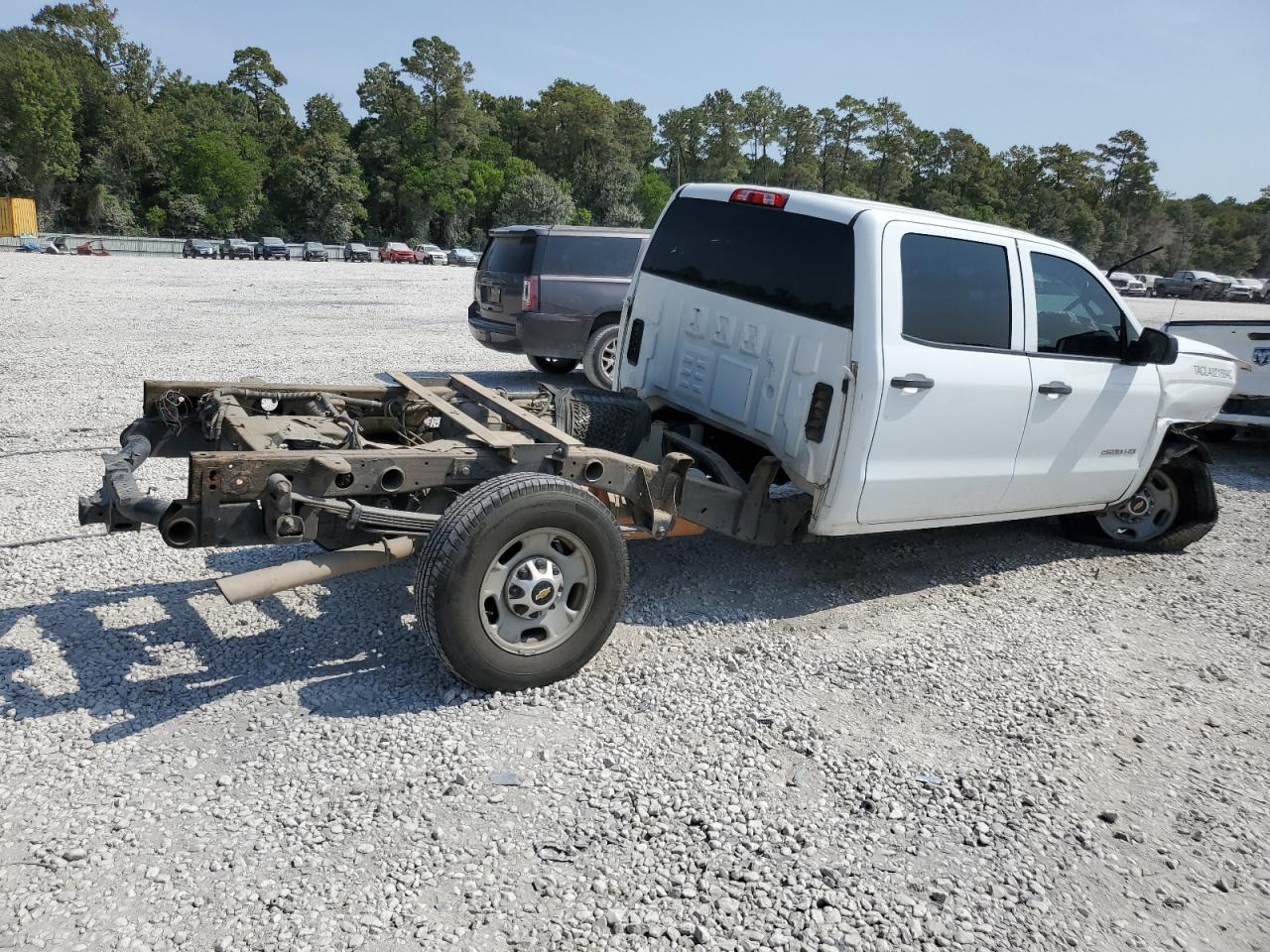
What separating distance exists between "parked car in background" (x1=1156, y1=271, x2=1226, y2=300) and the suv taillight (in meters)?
61.5

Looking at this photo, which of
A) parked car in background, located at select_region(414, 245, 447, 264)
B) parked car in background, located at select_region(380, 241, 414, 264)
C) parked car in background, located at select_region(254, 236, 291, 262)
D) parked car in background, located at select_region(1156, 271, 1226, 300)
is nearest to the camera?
parked car in background, located at select_region(1156, 271, 1226, 300)

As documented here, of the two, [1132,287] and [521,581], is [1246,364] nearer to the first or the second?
[521,581]

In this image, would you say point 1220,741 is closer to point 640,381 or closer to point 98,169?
point 640,381

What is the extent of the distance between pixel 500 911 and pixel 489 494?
155cm

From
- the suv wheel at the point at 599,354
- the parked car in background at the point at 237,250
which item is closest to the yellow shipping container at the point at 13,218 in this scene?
the parked car in background at the point at 237,250

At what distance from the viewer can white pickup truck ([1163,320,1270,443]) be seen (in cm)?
904

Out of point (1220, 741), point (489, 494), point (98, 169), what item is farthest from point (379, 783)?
point (98, 169)

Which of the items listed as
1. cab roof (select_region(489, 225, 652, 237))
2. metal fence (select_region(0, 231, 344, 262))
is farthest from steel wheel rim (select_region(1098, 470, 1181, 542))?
metal fence (select_region(0, 231, 344, 262))

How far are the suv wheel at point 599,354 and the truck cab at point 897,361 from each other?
5183mm

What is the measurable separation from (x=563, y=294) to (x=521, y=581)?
7719mm

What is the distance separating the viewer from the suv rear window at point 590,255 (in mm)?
11312

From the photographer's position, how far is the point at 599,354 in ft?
37.2

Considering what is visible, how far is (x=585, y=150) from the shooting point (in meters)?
107

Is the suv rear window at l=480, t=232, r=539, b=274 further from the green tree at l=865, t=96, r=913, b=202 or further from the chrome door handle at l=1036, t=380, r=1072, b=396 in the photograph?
the green tree at l=865, t=96, r=913, b=202
